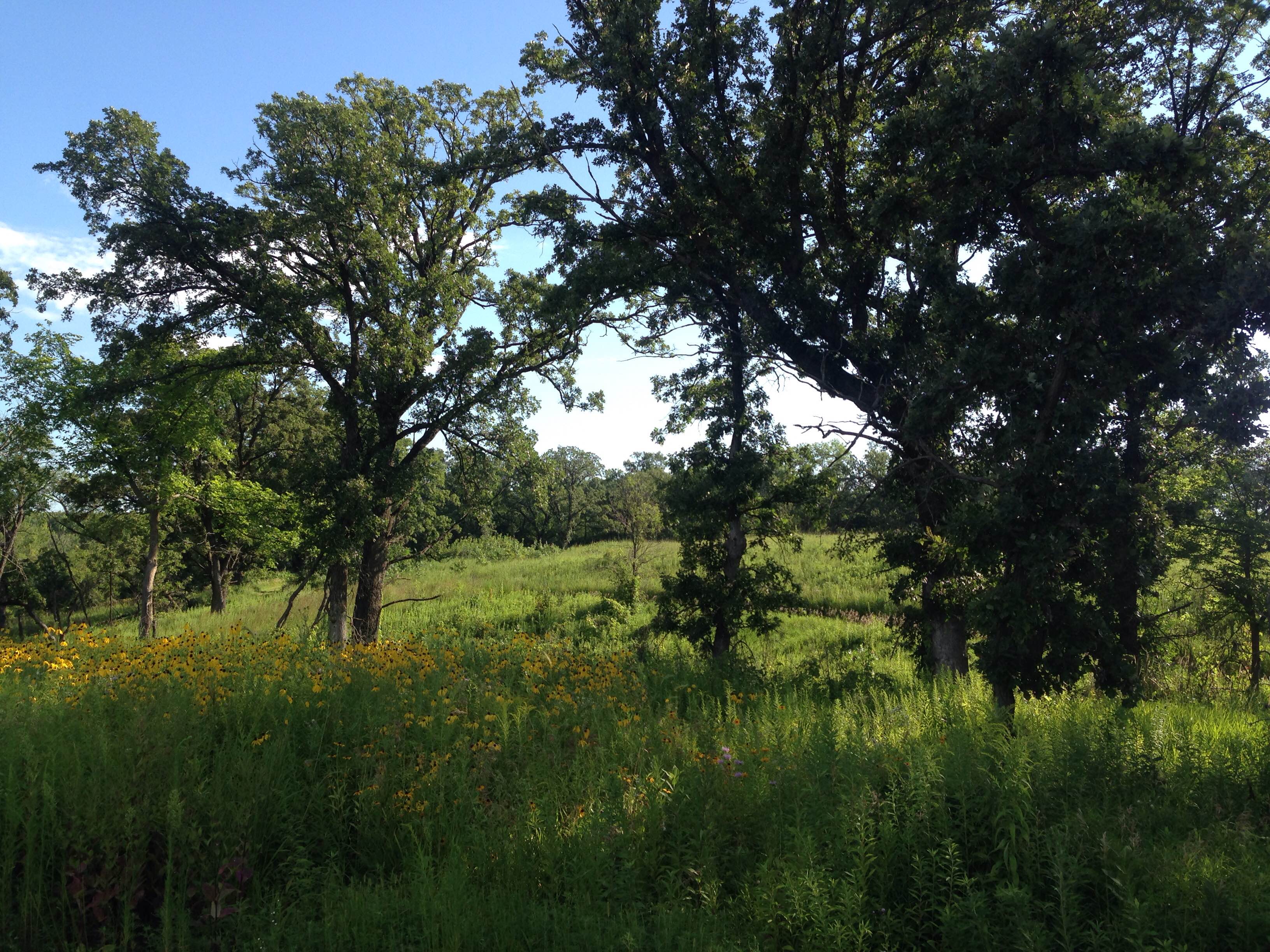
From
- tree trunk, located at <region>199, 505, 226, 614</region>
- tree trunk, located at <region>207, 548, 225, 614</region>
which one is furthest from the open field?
tree trunk, located at <region>207, 548, 225, 614</region>

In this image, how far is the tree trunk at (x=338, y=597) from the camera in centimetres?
1508

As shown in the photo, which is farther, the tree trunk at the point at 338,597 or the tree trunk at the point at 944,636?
the tree trunk at the point at 338,597

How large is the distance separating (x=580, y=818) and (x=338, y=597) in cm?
1227

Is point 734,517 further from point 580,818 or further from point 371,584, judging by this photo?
point 371,584

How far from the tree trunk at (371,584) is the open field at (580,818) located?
8242mm

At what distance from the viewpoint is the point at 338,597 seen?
15211 millimetres

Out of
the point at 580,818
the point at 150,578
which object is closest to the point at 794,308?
the point at 580,818

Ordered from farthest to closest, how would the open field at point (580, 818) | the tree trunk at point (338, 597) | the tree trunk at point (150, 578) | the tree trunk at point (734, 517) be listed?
the tree trunk at point (150, 578)
the tree trunk at point (338, 597)
the tree trunk at point (734, 517)
the open field at point (580, 818)

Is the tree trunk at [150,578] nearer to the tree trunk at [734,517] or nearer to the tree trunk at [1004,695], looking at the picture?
the tree trunk at [734,517]

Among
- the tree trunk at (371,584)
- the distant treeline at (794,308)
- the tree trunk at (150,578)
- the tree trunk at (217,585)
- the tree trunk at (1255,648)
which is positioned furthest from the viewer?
the tree trunk at (217,585)

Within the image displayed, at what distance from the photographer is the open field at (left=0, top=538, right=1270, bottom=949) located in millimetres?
3607

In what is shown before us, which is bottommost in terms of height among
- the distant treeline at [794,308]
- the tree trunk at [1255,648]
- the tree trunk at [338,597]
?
the tree trunk at [1255,648]

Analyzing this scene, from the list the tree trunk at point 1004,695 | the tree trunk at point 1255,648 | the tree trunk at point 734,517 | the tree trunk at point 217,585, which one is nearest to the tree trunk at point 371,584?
the tree trunk at point 734,517

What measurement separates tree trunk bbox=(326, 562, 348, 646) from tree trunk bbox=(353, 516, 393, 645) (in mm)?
462
